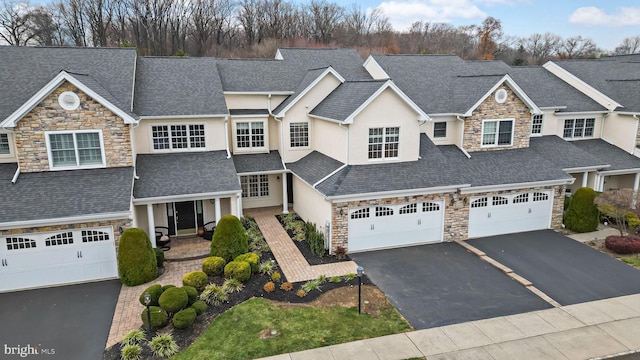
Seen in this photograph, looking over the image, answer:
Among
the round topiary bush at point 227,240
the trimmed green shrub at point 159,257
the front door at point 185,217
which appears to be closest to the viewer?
the round topiary bush at point 227,240

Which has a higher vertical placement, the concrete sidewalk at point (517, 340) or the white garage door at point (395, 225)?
the white garage door at point (395, 225)

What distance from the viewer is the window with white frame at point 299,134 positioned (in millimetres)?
22394

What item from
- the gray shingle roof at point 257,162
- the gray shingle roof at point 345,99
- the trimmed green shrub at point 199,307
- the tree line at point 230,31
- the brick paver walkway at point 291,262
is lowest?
the brick paver walkway at point 291,262

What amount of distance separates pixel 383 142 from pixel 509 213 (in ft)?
23.4

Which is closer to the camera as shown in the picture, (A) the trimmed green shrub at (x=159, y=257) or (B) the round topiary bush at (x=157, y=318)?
(B) the round topiary bush at (x=157, y=318)

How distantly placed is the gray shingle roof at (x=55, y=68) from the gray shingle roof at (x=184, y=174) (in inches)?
108

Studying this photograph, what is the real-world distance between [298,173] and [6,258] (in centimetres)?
1211

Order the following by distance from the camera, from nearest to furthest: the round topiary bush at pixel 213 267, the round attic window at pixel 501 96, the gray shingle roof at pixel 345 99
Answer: the round topiary bush at pixel 213 267
the gray shingle roof at pixel 345 99
the round attic window at pixel 501 96

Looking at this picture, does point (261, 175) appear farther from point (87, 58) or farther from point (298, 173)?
point (87, 58)

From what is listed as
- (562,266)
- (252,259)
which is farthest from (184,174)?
(562,266)

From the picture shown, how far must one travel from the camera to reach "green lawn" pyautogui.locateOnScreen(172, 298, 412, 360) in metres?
10.9

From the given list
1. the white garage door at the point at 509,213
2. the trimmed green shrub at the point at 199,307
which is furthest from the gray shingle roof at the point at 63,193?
the white garage door at the point at 509,213

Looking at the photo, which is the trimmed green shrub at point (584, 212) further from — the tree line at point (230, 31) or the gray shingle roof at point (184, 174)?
the tree line at point (230, 31)

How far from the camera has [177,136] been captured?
19734 mm
